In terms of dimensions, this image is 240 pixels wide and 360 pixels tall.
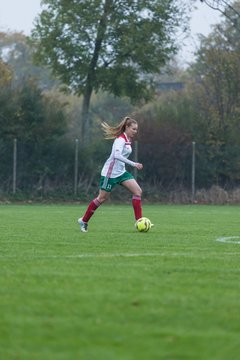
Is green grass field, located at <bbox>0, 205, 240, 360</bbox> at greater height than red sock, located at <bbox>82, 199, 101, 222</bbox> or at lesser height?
lesser

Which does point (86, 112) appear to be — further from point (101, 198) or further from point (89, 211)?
point (89, 211)

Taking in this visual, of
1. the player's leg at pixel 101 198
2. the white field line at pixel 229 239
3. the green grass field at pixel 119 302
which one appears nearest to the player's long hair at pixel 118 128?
the player's leg at pixel 101 198

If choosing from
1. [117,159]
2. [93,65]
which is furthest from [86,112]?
[117,159]

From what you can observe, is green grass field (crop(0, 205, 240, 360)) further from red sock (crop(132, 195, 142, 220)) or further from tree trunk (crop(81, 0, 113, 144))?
tree trunk (crop(81, 0, 113, 144))

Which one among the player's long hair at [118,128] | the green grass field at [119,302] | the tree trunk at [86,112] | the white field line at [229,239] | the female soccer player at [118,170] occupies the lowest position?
the white field line at [229,239]

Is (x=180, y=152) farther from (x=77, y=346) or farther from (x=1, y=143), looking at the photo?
(x=77, y=346)

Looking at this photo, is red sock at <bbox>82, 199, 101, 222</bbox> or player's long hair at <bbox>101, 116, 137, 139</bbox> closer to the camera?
red sock at <bbox>82, 199, 101, 222</bbox>

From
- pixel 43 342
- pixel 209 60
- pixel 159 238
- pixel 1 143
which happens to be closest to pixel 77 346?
pixel 43 342

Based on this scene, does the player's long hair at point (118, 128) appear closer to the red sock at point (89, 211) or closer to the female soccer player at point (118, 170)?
the female soccer player at point (118, 170)

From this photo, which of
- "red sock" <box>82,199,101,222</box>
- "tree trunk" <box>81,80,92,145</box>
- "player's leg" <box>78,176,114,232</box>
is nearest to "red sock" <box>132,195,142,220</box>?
Answer: "player's leg" <box>78,176,114,232</box>

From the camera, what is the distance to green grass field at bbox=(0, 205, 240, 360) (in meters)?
5.72

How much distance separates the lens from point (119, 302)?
729cm

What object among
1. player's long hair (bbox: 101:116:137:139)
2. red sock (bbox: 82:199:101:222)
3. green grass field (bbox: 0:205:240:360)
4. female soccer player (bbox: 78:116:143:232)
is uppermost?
player's long hair (bbox: 101:116:137:139)

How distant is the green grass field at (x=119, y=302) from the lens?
5723 millimetres
